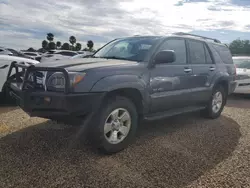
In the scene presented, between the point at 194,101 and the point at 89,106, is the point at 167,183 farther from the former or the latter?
the point at 194,101

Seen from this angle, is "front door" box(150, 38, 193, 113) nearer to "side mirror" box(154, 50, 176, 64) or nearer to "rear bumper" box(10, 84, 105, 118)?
"side mirror" box(154, 50, 176, 64)

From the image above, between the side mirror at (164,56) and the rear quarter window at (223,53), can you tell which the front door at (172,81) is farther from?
the rear quarter window at (223,53)

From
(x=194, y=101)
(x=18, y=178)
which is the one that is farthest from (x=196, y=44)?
(x=18, y=178)

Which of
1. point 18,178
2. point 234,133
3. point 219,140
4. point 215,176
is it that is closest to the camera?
point 18,178

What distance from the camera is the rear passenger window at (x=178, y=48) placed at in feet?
15.9

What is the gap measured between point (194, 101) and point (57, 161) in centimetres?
299

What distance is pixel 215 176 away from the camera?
3299mm

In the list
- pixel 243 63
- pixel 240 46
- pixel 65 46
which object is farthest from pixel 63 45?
pixel 243 63

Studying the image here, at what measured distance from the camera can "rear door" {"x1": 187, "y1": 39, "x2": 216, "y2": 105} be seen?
5.30m

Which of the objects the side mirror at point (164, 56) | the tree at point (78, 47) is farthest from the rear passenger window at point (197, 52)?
the tree at point (78, 47)

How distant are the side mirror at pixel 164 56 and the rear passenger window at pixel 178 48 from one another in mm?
480

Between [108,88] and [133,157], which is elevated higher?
[108,88]

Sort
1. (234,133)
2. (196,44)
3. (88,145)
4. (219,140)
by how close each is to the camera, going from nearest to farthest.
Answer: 1. (88,145)
2. (219,140)
3. (234,133)
4. (196,44)

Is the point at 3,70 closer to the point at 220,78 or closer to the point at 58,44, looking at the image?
the point at 220,78
